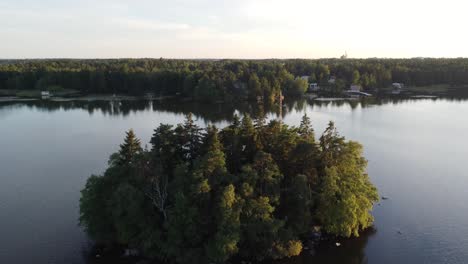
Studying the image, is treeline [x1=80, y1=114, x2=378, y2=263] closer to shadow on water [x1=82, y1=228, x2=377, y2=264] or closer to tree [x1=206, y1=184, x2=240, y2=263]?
tree [x1=206, y1=184, x2=240, y2=263]

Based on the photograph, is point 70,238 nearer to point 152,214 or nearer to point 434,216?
point 152,214

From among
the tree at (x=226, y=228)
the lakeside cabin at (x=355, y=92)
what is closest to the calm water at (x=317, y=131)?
the tree at (x=226, y=228)

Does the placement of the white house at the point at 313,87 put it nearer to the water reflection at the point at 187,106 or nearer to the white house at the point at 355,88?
the white house at the point at 355,88

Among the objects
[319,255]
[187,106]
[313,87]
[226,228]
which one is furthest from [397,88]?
[226,228]

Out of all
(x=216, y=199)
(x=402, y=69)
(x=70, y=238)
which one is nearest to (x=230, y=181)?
(x=216, y=199)

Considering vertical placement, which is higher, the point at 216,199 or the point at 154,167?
the point at 154,167

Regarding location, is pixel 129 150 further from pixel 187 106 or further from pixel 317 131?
pixel 187 106
